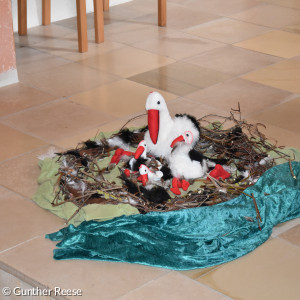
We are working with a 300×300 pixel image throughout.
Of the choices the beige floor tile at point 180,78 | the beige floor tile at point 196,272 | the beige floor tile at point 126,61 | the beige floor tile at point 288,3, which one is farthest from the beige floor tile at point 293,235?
the beige floor tile at point 288,3

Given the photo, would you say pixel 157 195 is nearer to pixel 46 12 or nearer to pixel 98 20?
pixel 98 20

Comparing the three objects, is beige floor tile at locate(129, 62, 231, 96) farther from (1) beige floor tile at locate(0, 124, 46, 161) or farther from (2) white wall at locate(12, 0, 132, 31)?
(2) white wall at locate(12, 0, 132, 31)

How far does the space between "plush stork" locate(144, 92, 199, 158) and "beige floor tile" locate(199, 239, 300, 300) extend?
60 centimetres

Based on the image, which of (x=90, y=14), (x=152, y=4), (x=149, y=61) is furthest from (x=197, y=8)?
(x=149, y=61)

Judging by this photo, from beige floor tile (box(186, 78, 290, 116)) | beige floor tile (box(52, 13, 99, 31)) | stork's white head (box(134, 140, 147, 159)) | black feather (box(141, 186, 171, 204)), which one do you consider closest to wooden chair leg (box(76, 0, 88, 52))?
beige floor tile (box(52, 13, 99, 31))

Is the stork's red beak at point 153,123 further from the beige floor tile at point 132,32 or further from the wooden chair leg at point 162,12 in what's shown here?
the wooden chair leg at point 162,12

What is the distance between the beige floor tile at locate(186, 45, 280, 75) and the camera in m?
3.84

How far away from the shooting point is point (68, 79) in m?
3.70

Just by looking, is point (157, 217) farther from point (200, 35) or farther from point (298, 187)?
point (200, 35)

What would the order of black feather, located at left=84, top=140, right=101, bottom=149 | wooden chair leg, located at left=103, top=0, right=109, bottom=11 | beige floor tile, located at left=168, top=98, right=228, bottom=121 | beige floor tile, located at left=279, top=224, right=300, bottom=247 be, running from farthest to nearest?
wooden chair leg, located at left=103, top=0, right=109, bottom=11 → beige floor tile, located at left=168, top=98, right=228, bottom=121 → black feather, located at left=84, top=140, right=101, bottom=149 → beige floor tile, located at left=279, top=224, right=300, bottom=247

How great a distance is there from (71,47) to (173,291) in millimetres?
2578

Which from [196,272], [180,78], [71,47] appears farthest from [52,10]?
[196,272]

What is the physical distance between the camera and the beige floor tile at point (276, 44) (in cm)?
410

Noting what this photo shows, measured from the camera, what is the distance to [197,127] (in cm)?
257
